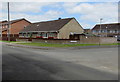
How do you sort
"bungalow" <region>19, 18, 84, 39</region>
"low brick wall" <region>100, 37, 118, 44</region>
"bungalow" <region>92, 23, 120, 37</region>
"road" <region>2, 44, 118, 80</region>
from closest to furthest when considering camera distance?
"road" <region>2, 44, 118, 80</region>
"low brick wall" <region>100, 37, 118, 44</region>
"bungalow" <region>19, 18, 84, 39</region>
"bungalow" <region>92, 23, 120, 37</region>

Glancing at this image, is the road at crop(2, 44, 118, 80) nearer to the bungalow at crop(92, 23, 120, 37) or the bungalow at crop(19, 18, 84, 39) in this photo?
the bungalow at crop(19, 18, 84, 39)

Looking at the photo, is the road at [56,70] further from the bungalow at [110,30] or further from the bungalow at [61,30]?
the bungalow at [110,30]

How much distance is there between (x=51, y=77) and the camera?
6.07 metres

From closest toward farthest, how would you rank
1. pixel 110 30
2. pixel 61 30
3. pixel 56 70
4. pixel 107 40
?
pixel 56 70
pixel 107 40
pixel 61 30
pixel 110 30

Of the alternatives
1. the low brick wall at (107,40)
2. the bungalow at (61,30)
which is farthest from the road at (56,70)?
the bungalow at (61,30)

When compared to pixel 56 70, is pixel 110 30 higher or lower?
higher

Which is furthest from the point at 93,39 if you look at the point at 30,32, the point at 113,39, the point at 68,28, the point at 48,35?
the point at 30,32

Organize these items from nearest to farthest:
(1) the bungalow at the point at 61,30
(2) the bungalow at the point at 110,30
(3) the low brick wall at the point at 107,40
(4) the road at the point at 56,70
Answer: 1. (4) the road at the point at 56,70
2. (3) the low brick wall at the point at 107,40
3. (1) the bungalow at the point at 61,30
4. (2) the bungalow at the point at 110,30

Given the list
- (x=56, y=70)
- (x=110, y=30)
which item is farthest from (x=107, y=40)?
(x=110, y=30)

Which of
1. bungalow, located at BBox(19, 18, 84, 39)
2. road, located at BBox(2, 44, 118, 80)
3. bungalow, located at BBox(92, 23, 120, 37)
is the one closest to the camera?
road, located at BBox(2, 44, 118, 80)

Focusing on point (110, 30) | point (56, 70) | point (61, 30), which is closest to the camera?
point (56, 70)

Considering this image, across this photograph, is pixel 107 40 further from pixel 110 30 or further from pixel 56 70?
pixel 110 30

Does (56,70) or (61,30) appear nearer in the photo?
(56,70)

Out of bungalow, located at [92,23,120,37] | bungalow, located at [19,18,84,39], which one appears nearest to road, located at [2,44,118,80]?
bungalow, located at [19,18,84,39]
